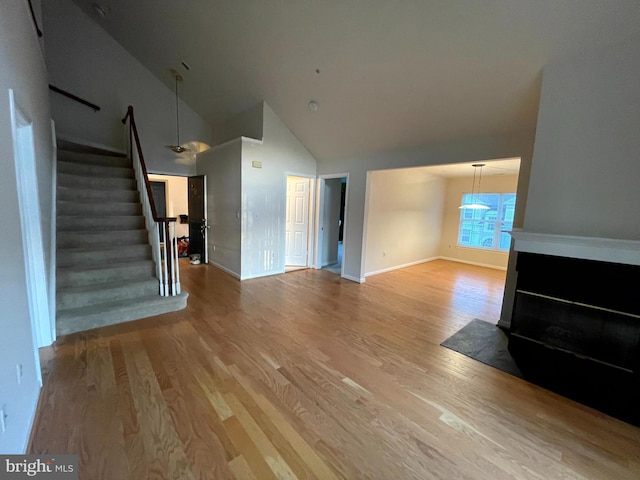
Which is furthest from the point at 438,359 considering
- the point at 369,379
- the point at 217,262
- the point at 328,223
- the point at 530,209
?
the point at 217,262

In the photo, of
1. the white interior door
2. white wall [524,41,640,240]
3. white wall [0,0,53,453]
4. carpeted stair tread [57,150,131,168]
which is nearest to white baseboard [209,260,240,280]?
the white interior door

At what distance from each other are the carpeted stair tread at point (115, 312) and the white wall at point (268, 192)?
1.65 metres

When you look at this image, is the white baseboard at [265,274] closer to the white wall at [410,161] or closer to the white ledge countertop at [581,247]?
the white wall at [410,161]

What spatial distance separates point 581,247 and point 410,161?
2.50 meters

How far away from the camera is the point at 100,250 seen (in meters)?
3.54

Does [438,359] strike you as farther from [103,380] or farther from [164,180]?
[164,180]

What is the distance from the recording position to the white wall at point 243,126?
16.2ft

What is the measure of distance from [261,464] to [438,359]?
187 centimetres

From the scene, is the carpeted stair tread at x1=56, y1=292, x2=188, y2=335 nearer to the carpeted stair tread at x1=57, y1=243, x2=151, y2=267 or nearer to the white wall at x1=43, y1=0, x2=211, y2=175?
the carpeted stair tread at x1=57, y1=243, x2=151, y2=267

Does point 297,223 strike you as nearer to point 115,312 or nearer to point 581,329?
point 115,312

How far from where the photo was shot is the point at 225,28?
11.8 ft

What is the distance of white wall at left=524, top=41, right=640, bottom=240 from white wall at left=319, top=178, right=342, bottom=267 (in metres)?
3.88

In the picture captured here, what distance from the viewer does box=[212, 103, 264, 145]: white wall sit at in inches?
195

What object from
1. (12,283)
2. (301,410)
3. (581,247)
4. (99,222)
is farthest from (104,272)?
(581,247)
